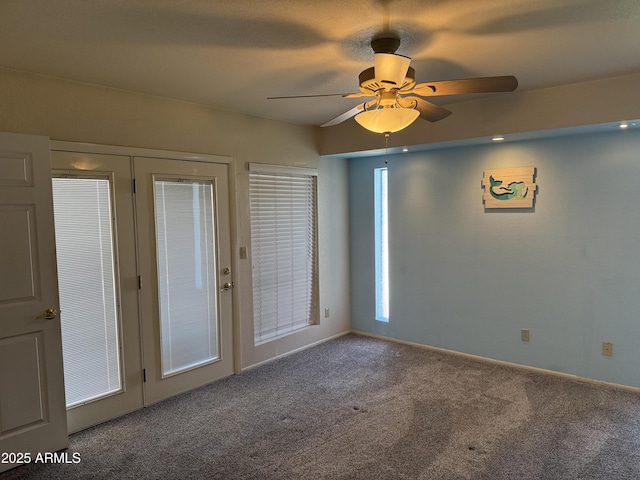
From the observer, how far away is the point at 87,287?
3102mm

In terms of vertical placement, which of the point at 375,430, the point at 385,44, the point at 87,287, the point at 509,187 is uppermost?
the point at 385,44

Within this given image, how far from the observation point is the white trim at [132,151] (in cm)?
294

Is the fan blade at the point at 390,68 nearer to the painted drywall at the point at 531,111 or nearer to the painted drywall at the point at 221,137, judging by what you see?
the painted drywall at the point at 531,111

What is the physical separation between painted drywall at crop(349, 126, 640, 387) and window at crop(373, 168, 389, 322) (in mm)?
83

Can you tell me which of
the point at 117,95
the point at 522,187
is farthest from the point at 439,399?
the point at 117,95

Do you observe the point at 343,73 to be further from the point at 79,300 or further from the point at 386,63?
the point at 79,300

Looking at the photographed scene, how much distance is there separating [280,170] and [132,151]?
60.0 inches

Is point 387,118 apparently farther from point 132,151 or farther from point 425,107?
point 132,151

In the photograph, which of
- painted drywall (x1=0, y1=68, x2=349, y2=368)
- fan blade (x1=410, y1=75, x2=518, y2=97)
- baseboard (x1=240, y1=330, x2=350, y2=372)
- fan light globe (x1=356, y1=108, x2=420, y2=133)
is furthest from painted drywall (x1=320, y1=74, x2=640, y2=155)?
baseboard (x1=240, y1=330, x2=350, y2=372)

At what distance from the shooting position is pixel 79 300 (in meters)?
3.06

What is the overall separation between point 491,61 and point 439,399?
8.16 ft

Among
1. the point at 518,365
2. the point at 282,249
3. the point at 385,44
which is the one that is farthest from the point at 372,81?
the point at 518,365

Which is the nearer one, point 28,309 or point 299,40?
point 299,40

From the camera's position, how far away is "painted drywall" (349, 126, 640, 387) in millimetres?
3598
